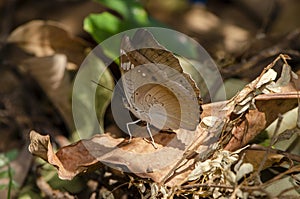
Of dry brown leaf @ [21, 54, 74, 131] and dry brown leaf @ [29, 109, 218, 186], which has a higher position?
dry brown leaf @ [29, 109, 218, 186]

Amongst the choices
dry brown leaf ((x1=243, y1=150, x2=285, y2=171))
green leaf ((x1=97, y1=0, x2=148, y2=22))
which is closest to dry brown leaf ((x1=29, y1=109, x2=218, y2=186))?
dry brown leaf ((x1=243, y1=150, x2=285, y2=171))

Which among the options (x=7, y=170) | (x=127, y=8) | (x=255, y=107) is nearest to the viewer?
(x=255, y=107)

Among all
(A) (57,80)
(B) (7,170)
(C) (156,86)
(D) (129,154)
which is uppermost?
(C) (156,86)

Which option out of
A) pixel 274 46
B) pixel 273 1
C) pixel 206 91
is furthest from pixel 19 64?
pixel 273 1

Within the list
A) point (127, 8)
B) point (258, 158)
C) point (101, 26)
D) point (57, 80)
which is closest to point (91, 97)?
point (57, 80)

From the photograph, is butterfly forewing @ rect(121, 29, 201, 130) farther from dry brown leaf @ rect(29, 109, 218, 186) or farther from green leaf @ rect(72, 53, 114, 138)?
green leaf @ rect(72, 53, 114, 138)

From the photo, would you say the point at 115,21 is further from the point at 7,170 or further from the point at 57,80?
the point at 7,170

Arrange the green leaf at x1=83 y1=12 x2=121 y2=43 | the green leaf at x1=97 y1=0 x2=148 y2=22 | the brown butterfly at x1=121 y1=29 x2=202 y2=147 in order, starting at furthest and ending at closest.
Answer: the green leaf at x1=97 y1=0 x2=148 y2=22 → the green leaf at x1=83 y1=12 x2=121 y2=43 → the brown butterfly at x1=121 y1=29 x2=202 y2=147

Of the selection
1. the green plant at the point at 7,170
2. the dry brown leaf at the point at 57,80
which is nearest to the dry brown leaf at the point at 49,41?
the dry brown leaf at the point at 57,80

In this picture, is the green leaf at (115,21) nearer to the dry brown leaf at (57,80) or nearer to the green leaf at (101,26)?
the green leaf at (101,26)
